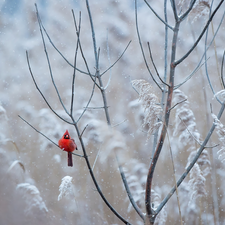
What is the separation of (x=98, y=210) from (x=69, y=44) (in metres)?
1.23

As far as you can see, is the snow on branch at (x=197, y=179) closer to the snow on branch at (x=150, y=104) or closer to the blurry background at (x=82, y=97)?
the snow on branch at (x=150, y=104)

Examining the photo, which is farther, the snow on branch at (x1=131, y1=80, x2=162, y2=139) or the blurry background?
the blurry background

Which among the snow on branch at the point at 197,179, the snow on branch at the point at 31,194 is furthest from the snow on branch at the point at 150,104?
the snow on branch at the point at 31,194

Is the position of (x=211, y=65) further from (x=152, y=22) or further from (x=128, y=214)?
(x=128, y=214)

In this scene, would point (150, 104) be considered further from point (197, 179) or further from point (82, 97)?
point (82, 97)

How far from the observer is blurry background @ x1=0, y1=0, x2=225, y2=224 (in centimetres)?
142

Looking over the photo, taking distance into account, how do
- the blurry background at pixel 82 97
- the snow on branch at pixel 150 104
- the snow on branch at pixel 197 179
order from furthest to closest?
the blurry background at pixel 82 97 < the snow on branch at pixel 197 179 < the snow on branch at pixel 150 104

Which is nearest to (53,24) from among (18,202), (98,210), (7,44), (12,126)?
(7,44)

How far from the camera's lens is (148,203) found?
565mm

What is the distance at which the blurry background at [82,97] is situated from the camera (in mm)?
1421

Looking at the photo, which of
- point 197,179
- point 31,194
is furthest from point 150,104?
point 31,194

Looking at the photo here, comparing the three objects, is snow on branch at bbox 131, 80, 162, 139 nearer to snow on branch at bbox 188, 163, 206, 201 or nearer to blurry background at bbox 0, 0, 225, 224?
snow on branch at bbox 188, 163, 206, 201

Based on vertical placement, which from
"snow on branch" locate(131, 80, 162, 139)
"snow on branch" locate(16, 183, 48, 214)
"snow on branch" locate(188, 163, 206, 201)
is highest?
"snow on branch" locate(131, 80, 162, 139)

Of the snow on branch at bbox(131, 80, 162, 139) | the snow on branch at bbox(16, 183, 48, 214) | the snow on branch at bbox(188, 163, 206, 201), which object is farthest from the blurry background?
the snow on branch at bbox(131, 80, 162, 139)
